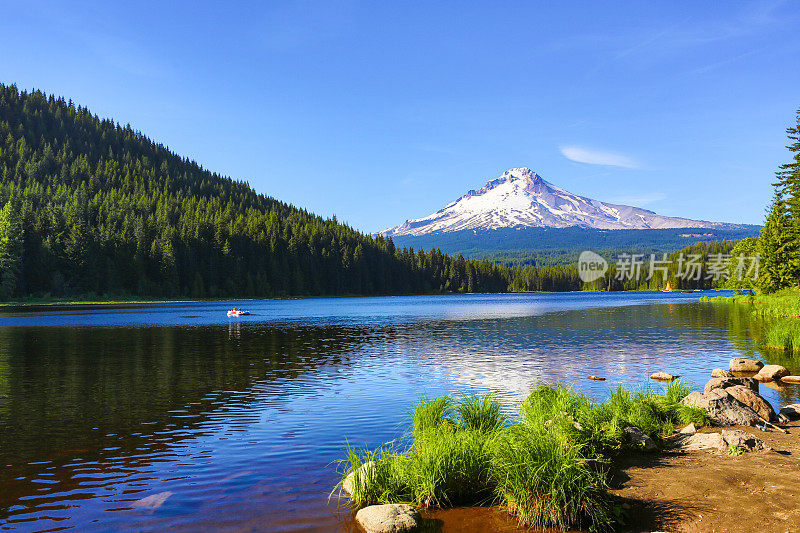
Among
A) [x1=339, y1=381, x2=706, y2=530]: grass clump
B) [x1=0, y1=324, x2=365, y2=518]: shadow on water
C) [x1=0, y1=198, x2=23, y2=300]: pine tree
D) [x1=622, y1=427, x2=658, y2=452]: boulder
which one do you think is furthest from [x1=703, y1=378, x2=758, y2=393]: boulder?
[x1=0, y1=198, x2=23, y2=300]: pine tree

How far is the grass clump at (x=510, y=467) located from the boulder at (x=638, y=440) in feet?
0.66

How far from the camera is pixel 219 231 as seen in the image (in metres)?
196

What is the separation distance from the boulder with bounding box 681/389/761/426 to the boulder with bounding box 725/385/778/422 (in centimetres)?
85

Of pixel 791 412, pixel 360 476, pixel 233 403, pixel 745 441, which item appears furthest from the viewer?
pixel 233 403

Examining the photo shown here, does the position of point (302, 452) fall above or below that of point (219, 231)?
below

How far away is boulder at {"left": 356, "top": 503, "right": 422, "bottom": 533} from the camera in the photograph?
429 inches

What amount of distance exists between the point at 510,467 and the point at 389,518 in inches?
110

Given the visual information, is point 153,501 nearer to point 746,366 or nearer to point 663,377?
point 663,377

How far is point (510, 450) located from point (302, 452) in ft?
26.2

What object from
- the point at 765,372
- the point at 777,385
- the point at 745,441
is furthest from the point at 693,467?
the point at 765,372

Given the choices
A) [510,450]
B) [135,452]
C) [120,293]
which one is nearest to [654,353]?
[510,450]

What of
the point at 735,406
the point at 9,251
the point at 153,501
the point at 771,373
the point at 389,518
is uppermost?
the point at 9,251

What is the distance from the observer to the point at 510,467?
1159 cm

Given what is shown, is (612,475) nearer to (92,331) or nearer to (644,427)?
(644,427)
